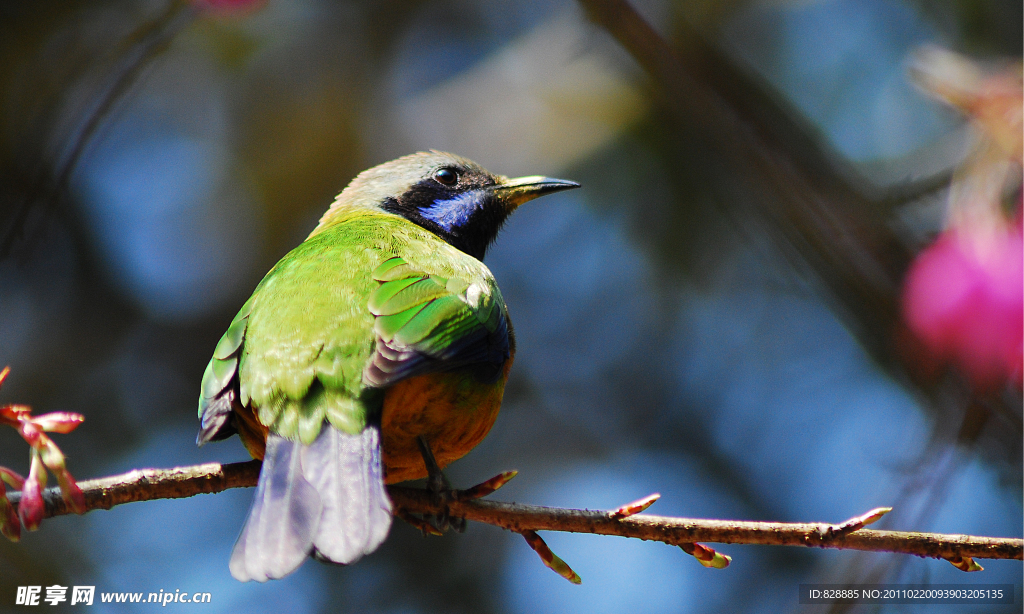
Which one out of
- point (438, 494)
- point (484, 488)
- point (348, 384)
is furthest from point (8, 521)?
point (484, 488)

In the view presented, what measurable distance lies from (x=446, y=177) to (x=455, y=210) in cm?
22

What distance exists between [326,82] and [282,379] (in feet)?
18.1

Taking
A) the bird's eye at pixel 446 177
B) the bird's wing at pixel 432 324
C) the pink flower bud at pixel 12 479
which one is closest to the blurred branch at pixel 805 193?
the bird's wing at pixel 432 324

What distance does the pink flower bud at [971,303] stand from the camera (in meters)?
3.28

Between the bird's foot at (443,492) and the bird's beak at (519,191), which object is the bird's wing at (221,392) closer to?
the bird's foot at (443,492)

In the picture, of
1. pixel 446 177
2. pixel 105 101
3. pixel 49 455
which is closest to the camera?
pixel 49 455

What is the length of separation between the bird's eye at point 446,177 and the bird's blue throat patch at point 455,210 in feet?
0.34

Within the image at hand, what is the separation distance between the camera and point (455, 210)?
4.49 metres

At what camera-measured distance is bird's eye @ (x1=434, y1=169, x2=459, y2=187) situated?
15.0ft

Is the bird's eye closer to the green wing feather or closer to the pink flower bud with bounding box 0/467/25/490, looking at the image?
the green wing feather

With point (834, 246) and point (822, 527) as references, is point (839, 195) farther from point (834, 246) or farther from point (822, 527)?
point (822, 527)

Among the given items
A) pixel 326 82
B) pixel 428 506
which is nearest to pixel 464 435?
pixel 428 506

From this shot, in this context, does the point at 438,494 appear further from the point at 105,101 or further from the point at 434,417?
the point at 105,101

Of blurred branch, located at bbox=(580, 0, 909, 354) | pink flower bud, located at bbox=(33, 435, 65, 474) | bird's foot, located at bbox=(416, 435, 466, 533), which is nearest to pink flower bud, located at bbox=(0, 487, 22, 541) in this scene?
pink flower bud, located at bbox=(33, 435, 65, 474)
